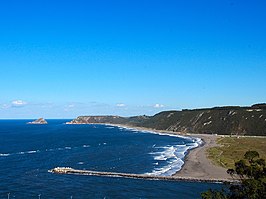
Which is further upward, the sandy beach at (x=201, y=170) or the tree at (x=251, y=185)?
the tree at (x=251, y=185)

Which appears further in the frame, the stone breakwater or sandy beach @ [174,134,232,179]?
sandy beach @ [174,134,232,179]

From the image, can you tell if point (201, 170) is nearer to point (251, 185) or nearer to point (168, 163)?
point (168, 163)

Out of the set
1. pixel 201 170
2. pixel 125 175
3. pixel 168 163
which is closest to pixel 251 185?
pixel 125 175

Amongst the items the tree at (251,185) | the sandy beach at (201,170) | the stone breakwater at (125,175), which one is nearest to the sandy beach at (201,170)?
the sandy beach at (201,170)

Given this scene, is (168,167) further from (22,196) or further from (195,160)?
(22,196)

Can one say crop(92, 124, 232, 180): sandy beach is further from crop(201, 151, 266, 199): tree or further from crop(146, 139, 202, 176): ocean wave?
crop(201, 151, 266, 199): tree

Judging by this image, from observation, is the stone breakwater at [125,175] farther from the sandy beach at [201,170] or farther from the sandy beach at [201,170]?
the sandy beach at [201,170]

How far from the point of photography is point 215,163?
Answer: 113 meters

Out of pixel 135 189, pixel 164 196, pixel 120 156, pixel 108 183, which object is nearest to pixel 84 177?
pixel 108 183

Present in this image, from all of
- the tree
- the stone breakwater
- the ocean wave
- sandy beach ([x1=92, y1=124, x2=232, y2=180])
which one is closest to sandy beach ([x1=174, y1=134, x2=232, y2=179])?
sandy beach ([x1=92, y1=124, x2=232, y2=180])

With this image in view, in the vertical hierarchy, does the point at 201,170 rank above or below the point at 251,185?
below

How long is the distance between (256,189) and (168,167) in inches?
2787

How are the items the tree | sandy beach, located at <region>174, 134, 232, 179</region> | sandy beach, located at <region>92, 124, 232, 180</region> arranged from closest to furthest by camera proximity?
the tree < sandy beach, located at <region>92, 124, 232, 180</region> < sandy beach, located at <region>174, 134, 232, 179</region>

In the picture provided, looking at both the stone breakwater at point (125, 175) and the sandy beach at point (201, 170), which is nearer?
the stone breakwater at point (125, 175)
